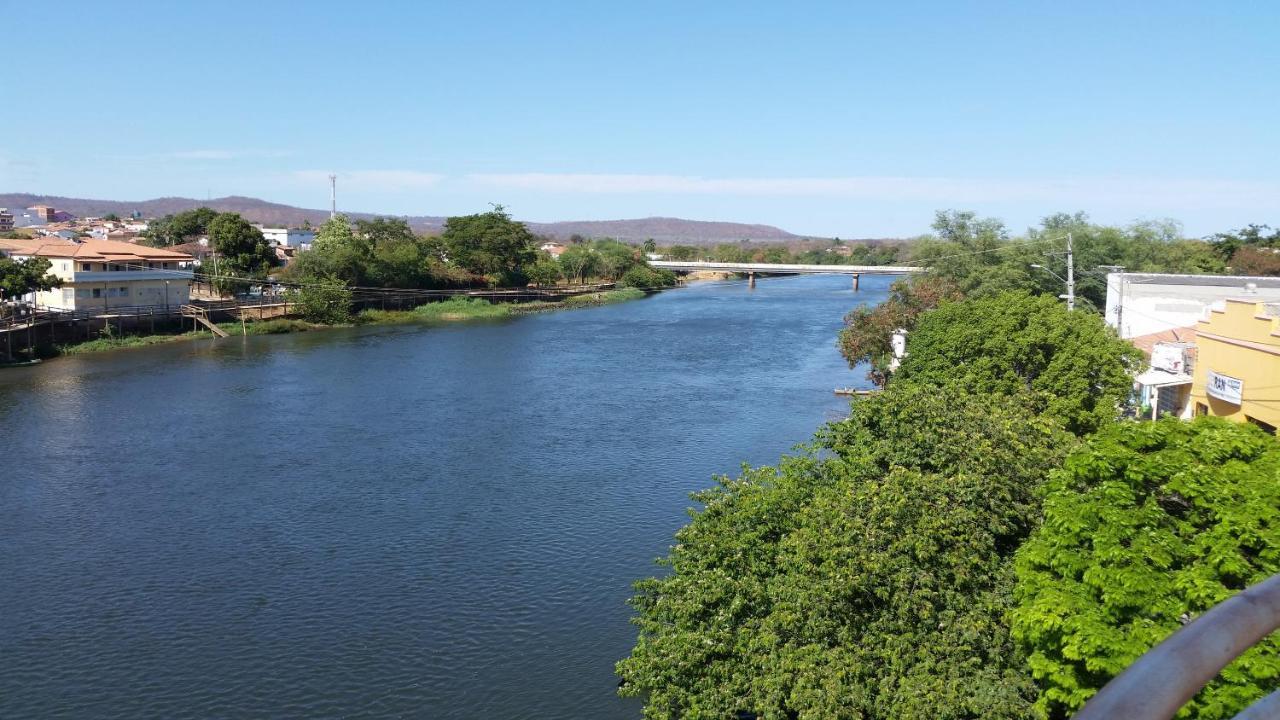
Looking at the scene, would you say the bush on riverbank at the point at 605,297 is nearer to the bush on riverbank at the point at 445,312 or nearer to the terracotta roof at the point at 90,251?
the bush on riverbank at the point at 445,312

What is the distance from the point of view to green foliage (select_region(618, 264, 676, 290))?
337ft

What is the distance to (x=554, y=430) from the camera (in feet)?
109

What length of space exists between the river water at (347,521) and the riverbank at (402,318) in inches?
127

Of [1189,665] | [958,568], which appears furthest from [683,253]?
[1189,665]

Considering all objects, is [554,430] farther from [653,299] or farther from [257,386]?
[653,299]

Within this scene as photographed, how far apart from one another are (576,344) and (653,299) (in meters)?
39.7

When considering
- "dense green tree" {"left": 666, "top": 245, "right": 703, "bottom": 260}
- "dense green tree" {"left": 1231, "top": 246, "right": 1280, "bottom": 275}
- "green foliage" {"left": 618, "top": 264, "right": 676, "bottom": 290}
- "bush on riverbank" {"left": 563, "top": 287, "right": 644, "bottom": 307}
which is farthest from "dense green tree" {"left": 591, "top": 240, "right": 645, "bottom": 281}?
"dense green tree" {"left": 1231, "top": 246, "right": 1280, "bottom": 275}

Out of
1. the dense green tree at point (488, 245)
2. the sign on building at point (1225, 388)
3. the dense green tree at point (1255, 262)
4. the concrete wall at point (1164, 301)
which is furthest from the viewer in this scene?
the dense green tree at point (488, 245)

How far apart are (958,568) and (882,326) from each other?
27.6 meters

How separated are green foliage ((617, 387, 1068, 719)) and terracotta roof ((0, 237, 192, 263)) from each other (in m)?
48.2

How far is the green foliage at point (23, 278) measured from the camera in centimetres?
4481

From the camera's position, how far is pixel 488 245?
278 ft

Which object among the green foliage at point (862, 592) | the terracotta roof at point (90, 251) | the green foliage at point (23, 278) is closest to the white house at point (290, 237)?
the terracotta roof at point (90, 251)

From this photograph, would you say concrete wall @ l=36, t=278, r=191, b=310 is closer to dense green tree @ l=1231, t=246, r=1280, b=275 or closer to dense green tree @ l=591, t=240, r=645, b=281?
dense green tree @ l=591, t=240, r=645, b=281
